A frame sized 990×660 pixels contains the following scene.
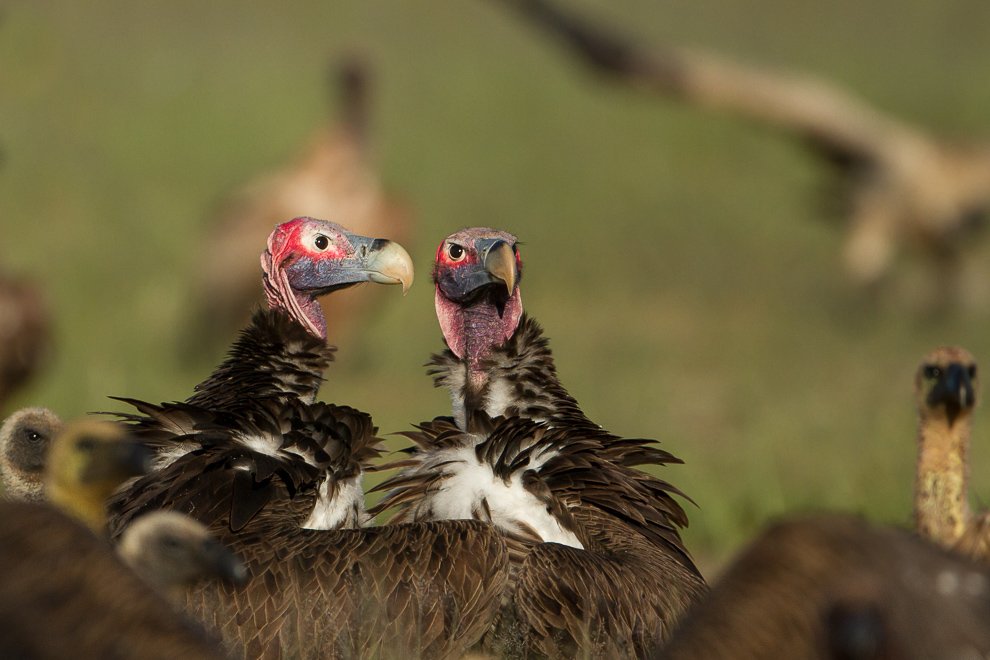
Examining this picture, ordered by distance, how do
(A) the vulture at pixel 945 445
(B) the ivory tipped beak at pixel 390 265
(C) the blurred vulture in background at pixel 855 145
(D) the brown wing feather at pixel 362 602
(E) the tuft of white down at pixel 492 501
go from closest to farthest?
(D) the brown wing feather at pixel 362 602
(E) the tuft of white down at pixel 492 501
(B) the ivory tipped beak at pixel 390 265
(A) the vulture at pixel 945 445
(C) the blurred vulture in background at pixel 855 145

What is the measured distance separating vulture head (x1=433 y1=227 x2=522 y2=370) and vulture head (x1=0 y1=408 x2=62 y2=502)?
1.15m

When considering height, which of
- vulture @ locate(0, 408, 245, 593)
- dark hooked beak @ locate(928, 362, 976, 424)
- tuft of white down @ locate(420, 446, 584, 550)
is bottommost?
vulture @ locate(0, 408, 245, 593)

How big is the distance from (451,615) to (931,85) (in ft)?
61.4

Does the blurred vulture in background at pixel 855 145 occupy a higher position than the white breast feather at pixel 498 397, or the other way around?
the blurred vulture in background at pixel 855 145

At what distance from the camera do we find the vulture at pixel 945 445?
175 inches

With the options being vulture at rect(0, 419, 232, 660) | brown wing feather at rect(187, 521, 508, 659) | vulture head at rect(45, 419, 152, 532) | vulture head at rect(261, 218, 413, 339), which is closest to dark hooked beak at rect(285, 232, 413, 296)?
vulture head at rect(261, 218, 413, 339)

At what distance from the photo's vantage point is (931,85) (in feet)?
66.0

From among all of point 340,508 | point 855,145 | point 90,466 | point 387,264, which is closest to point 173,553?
point 340,508

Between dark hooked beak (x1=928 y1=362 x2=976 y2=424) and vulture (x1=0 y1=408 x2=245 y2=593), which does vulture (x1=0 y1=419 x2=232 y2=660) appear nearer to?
vulture (x1=0 y1=408 x2=245 y2=593)

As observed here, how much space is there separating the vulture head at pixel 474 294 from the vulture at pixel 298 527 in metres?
0.35

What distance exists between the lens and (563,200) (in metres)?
16.9

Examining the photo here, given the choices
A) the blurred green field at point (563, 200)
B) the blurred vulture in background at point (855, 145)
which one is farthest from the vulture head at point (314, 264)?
the blurred vulture in background at point (855, 145)

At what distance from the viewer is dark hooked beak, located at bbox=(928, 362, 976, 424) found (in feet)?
14.6

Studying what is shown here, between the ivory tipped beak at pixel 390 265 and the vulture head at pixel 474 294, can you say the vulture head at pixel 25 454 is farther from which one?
the vulture head at pixel 474 294
